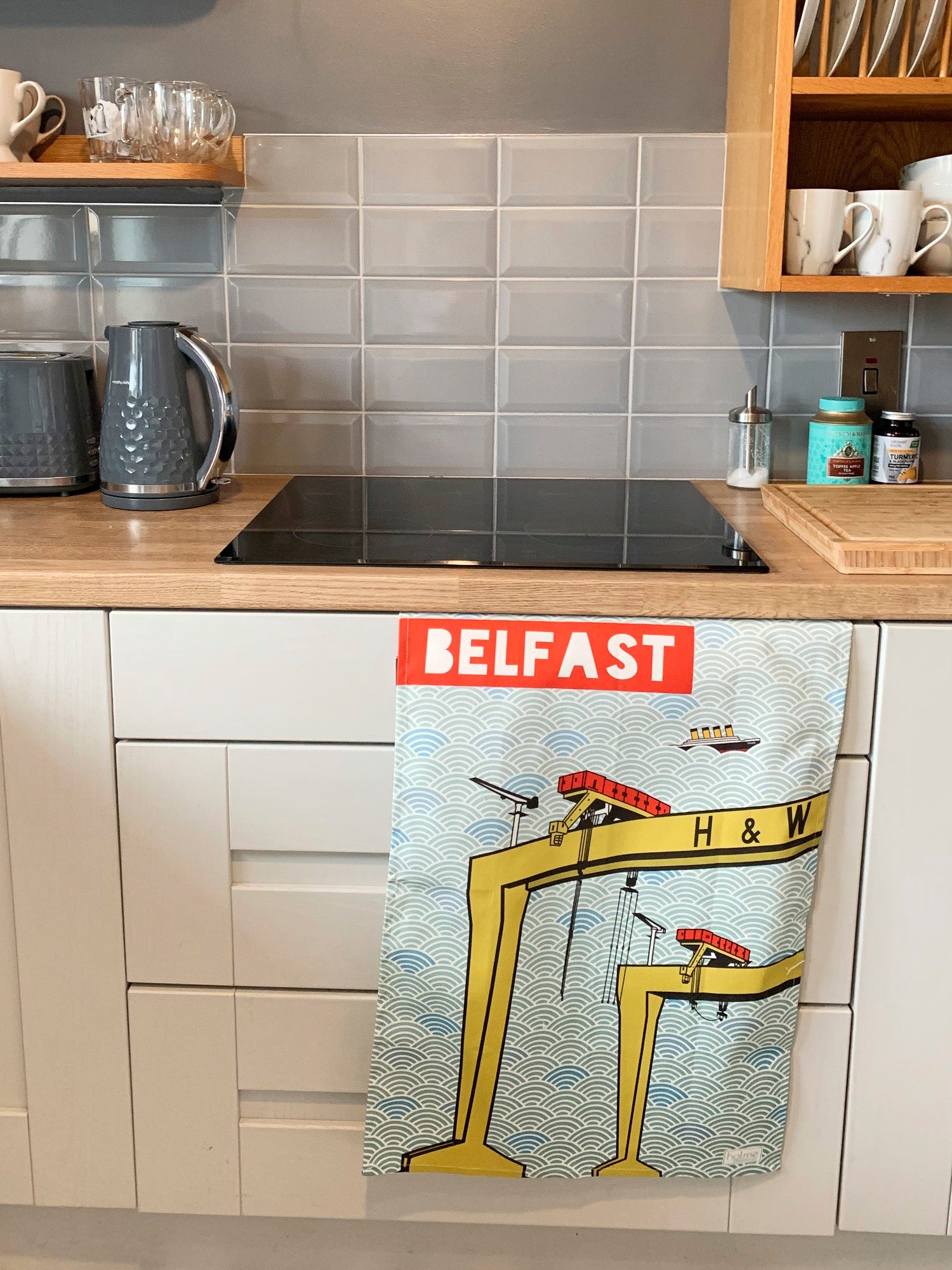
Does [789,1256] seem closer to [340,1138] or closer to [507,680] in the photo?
[340,1138]

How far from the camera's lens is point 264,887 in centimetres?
126

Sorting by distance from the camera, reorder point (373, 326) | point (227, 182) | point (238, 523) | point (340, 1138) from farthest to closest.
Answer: point (373, 326)
point (227, 182)
point (238, 523)
point (340, 1138)

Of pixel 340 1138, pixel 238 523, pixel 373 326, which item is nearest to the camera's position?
pixel 340 1138

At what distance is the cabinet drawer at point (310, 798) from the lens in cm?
122

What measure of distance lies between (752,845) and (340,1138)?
0.55 metres

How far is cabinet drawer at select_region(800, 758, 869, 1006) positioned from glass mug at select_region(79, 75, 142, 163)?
113cm

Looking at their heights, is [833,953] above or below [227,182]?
below

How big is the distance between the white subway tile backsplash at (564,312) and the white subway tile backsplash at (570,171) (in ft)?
0.36

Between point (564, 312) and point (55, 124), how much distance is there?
2.41ft

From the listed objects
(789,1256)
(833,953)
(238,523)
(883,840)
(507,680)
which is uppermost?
(238,523)

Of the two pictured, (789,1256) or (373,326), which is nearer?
(789,1256)

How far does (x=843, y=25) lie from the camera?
1449 millimetres

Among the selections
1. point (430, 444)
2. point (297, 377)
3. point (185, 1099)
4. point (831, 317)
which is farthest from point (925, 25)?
point (185, 1099)

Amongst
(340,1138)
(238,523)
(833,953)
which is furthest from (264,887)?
(833,953)
